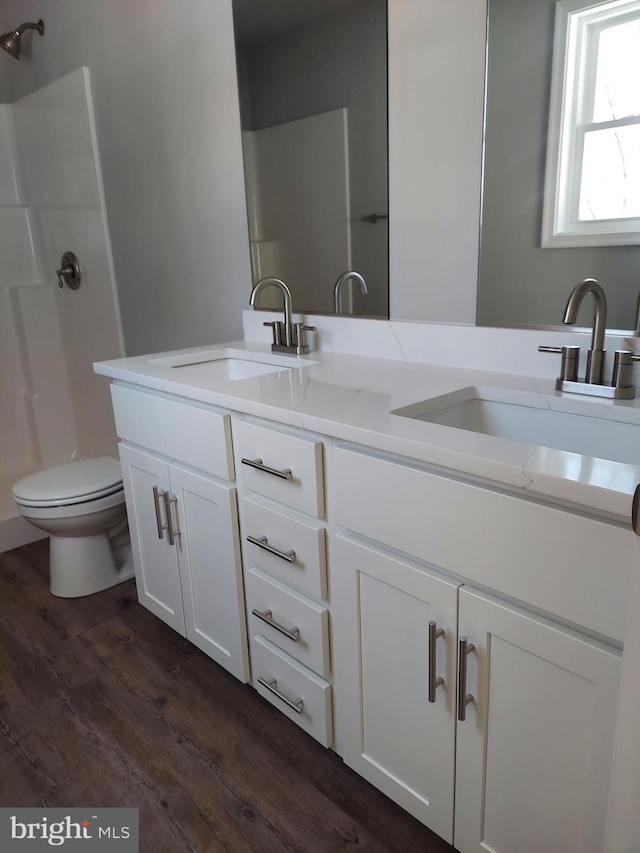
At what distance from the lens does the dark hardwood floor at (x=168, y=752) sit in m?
1.31

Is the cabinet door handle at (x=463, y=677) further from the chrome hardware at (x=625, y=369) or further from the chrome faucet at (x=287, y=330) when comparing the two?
the chrome faucet at (x=287, y=330)

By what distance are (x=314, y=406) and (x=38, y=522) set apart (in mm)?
1330

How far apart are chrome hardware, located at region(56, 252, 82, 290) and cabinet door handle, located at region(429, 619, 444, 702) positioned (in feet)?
8.04

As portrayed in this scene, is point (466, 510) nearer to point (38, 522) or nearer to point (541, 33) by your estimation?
point (541, 33)

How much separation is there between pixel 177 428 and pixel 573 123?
1117 mm

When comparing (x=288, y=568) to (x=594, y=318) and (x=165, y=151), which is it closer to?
(x=594, y=318)

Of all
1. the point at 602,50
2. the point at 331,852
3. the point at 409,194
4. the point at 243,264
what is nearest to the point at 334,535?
the point at 331,852

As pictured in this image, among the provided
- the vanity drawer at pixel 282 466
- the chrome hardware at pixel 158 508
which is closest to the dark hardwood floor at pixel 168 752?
the chrome hardware at pixel 158 508

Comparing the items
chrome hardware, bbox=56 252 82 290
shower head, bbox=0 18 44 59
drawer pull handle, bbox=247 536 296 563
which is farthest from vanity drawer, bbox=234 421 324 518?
shower head, bbox=0 18 44 59

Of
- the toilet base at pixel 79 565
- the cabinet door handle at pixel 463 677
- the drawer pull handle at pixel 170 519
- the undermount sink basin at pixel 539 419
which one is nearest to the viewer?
the cabinet door handle at pixel 463 677

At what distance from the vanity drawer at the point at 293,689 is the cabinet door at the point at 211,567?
0.06 metres

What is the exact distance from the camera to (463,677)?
3.42ft

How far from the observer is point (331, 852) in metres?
1.25

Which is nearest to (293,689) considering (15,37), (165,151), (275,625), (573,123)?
(275,625)
